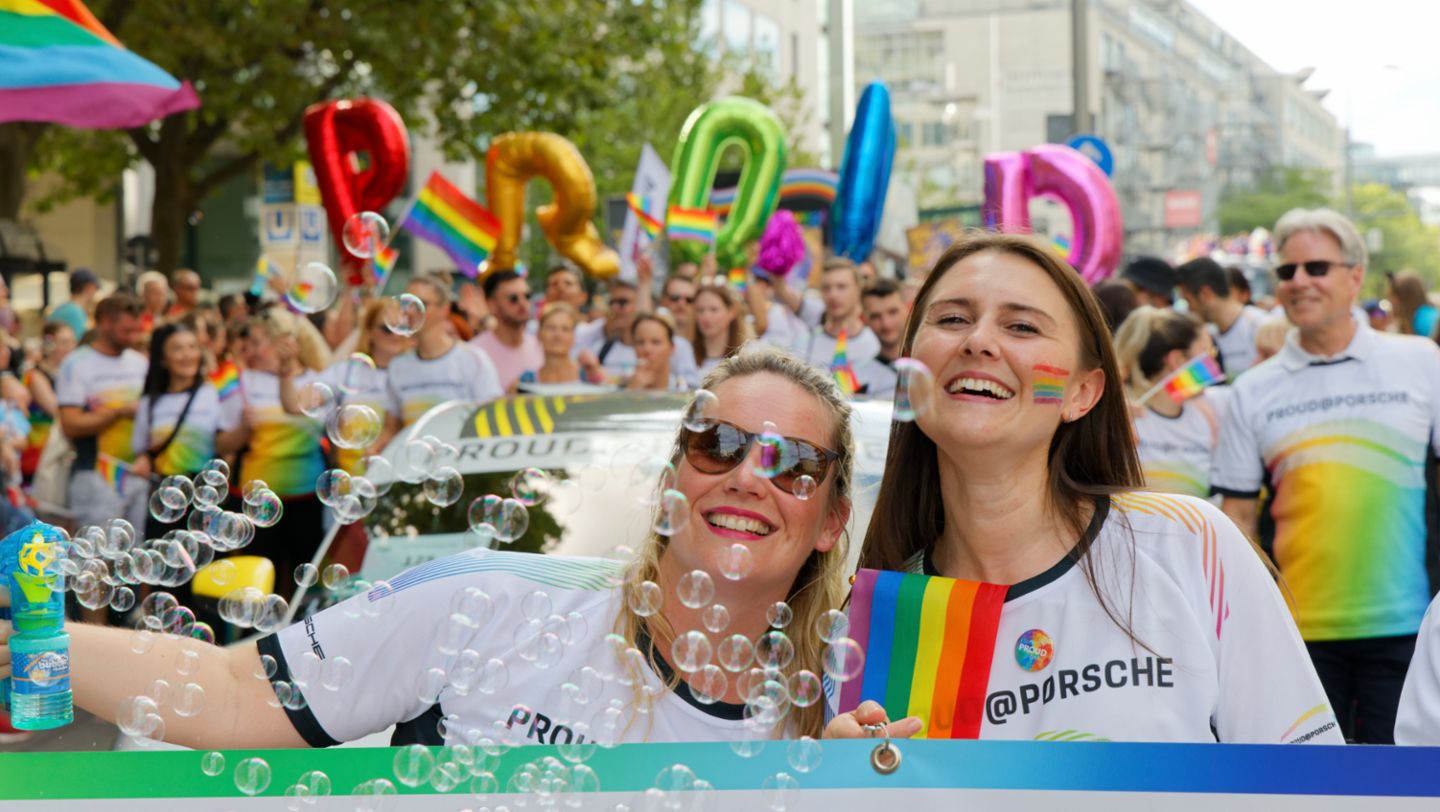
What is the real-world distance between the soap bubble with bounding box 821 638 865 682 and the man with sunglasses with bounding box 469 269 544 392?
6.28 m

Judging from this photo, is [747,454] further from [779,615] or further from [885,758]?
[885,758]

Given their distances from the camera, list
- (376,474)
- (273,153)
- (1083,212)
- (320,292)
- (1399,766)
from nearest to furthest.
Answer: (1399,766), (320,292), (376,474), (1083,212), (273,153)

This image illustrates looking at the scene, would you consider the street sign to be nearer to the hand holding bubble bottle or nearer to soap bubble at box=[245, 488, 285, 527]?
soap bubble at box=[245, 488, 285, 527]

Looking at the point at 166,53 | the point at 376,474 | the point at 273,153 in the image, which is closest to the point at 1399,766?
the point at 376,474

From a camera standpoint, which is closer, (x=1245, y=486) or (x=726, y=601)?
(x=726, y=601)

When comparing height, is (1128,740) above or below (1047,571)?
below

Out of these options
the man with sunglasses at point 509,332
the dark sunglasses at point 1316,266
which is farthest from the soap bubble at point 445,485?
the man with sunglasses at point 509,332

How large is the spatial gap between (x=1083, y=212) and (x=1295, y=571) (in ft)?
23.2

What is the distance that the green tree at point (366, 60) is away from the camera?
16469 mm

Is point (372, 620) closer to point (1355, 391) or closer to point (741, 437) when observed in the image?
point (741, 437)

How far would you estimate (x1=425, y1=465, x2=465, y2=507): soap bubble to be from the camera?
2.99m

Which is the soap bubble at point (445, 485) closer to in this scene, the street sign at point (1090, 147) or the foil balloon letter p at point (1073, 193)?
the foil balloon letter p at point (1073, 193)

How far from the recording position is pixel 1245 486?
16.6ft

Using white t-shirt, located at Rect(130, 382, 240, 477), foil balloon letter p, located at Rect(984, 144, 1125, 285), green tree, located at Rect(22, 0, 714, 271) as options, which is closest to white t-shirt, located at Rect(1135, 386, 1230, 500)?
white t-shirt, located at Rect(130, 382, 240, 477)
